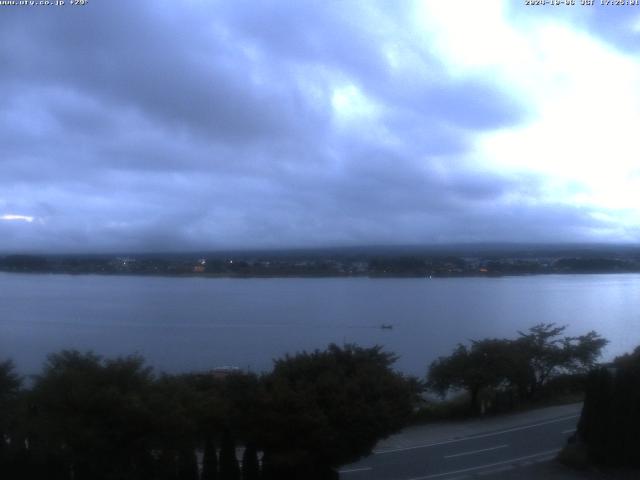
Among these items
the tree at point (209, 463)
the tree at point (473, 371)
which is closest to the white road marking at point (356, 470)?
the tree at point (209, 463)

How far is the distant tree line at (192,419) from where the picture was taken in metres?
10.3

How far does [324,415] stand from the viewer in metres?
11.7

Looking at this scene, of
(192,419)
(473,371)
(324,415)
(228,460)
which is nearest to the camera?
(192,419)

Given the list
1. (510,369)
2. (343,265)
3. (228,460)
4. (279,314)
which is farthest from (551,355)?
(343,265)

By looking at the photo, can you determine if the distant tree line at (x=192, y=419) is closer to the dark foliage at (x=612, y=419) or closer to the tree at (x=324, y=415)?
the tree at (x=324, y=415)

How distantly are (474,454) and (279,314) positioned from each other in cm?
3128

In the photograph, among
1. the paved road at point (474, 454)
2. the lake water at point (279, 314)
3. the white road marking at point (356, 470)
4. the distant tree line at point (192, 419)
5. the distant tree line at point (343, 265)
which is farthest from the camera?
the distant tree line at point (343, 265)

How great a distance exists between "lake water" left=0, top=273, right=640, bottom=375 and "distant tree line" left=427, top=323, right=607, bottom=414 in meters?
6.17

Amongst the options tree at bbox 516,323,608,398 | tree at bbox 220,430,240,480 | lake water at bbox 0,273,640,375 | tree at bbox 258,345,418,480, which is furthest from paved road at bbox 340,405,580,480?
lake water at bbox 0,273,640,375

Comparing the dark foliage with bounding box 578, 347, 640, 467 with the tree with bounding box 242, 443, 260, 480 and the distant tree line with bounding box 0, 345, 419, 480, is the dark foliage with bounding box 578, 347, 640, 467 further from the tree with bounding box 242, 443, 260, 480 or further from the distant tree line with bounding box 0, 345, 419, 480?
the tree with bounding box 242, 443, 260, 480

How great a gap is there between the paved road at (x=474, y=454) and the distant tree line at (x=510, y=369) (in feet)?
8.96

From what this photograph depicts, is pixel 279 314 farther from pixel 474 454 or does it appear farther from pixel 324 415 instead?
pixel 324 415

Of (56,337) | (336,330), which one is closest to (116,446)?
(56,337)

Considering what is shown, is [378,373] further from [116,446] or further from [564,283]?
[564,283]
